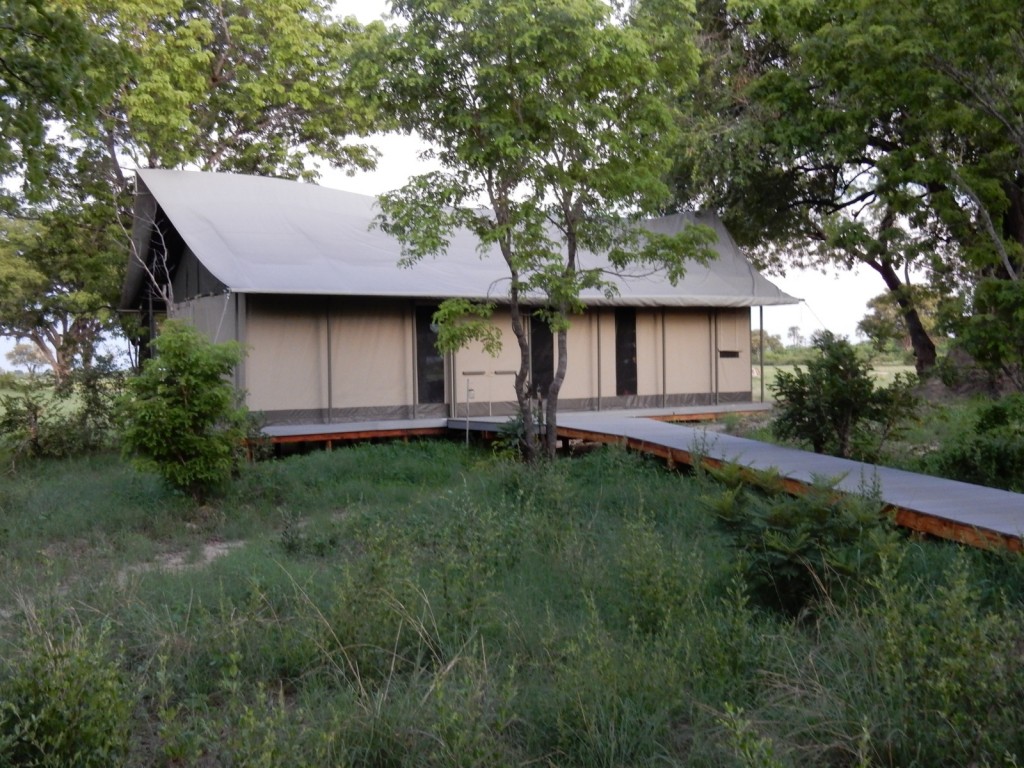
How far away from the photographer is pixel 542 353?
1570 cm

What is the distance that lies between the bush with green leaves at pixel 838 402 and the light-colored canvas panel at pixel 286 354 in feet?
21.8

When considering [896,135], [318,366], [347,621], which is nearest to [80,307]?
[318,366]

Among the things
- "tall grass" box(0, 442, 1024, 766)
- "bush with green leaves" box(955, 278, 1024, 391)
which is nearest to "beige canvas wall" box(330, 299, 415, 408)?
"tall grass" box(0, 442, 1024, 766)

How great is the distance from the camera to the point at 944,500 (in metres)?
7.05

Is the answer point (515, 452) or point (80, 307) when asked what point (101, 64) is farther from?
point (80, 307)

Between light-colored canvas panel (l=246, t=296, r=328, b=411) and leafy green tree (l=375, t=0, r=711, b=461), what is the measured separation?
2.96 metres

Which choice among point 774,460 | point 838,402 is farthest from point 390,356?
point 838,402

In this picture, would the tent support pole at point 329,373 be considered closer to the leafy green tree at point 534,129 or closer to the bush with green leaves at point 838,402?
the leafy green tree at point 534,129

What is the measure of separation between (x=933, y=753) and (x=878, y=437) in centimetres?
722

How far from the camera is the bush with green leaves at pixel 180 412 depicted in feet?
29.3

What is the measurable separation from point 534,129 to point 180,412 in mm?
4740

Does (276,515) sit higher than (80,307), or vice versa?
(80,307)

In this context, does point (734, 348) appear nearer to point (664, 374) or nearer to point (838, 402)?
point (664, 374)

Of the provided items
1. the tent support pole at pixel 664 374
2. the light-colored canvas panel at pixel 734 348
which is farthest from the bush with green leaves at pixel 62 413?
the light-colored canvas panel at pixel 734 348
